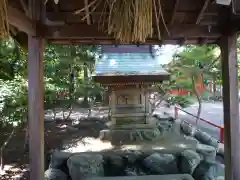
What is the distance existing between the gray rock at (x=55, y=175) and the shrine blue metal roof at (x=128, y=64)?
94.7 inches

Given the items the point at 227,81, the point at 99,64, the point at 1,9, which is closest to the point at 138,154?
the point at 99,64

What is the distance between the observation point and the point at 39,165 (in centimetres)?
241

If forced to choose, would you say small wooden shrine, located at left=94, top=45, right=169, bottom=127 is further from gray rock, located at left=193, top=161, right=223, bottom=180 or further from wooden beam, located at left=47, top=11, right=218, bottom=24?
wooden beam, located at left=47, top=11, right=218, bottom=24

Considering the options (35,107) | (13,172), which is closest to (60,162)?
(13,172)

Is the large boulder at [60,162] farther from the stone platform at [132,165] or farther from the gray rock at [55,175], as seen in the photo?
the gray rock at [55,175]

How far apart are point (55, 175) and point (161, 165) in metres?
2.01

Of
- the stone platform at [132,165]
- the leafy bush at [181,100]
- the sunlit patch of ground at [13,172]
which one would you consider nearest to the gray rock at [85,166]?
the stone platform at [132,165]

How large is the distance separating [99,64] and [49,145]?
8.56 feet

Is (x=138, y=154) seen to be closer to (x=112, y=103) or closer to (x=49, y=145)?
(x=112, y=103)

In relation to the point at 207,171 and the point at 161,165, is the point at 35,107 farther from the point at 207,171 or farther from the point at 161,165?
the point at 207,171

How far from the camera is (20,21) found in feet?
6.10

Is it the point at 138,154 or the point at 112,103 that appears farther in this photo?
the point at 112,103

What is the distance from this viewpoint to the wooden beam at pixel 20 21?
1.67 meters

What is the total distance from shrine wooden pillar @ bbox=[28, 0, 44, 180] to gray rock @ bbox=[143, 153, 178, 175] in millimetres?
2949
